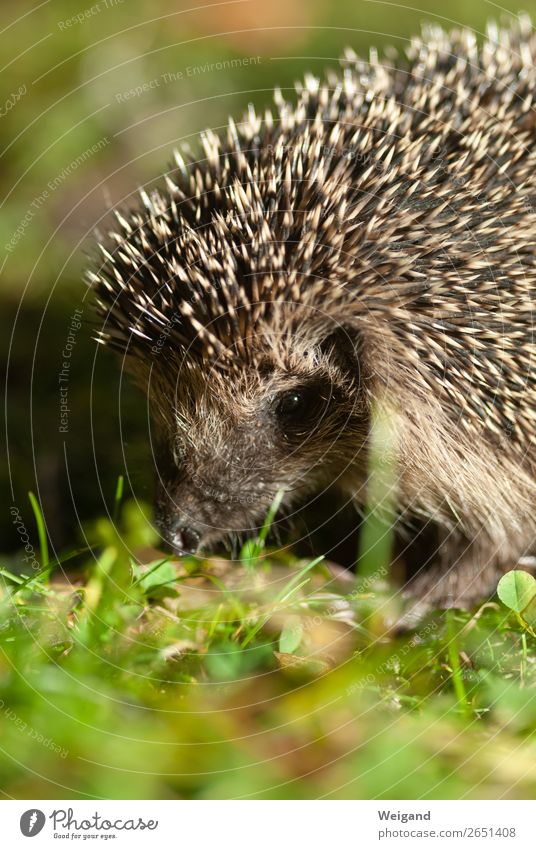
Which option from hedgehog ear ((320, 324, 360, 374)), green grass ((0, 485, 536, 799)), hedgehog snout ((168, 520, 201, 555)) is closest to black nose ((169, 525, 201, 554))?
hedgehog snout ((168, 520, 201, 555))

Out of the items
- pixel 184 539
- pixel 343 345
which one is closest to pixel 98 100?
pixel 343 345

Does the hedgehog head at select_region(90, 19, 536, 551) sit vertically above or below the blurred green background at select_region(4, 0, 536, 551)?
below

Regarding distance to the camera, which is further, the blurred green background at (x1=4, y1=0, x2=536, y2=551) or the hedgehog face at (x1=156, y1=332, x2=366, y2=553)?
the blurred green background at (x1=4, y1=0, x2=536, y2=551)

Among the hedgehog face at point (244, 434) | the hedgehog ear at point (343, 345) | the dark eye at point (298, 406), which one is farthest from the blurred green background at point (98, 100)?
the hedgehog ear at point (343, 345)

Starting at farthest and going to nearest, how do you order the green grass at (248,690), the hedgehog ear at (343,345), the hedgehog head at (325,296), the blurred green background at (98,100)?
the blurred green background at (98,100) → the hedgehog ear at (343,345) → the hedgehog head at (325,296) → the green grass at (248,690)

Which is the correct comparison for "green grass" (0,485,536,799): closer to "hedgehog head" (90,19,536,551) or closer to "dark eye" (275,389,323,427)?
"hedgehog head" (90,19,536,551)

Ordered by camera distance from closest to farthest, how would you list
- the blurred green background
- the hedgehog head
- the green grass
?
the green grass, the hedgehog head, the blurred green background

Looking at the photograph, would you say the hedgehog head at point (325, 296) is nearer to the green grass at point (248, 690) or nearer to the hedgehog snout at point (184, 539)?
the hedgehog snout at point (184, 539)
